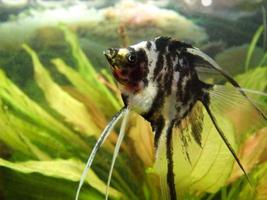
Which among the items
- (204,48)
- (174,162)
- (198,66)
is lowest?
(174,162)

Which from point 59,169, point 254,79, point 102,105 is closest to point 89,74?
point 102,105

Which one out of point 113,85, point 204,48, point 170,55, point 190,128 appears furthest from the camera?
point 204,48

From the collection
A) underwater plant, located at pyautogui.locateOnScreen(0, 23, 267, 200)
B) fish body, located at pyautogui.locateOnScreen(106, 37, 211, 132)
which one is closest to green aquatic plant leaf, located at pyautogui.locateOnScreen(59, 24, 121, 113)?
underwater plant, located at pyautogui.locateOnScreen(0, 23, 267, 200)

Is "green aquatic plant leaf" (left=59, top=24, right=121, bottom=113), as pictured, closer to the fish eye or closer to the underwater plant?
the underwater plant

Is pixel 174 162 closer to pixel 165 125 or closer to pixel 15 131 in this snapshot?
pixel 165 125

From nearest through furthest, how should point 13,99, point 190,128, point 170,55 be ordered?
point 170,55 → point 190,128 → point 13,99

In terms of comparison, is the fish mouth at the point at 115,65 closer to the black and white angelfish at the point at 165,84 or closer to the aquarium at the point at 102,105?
the black and white angelfish at the point at 165,84

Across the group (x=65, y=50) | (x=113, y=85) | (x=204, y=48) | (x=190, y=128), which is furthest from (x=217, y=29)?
(x=190, y=128)

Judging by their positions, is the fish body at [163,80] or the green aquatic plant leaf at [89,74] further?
the green aquatic plant leaf at [89,74]

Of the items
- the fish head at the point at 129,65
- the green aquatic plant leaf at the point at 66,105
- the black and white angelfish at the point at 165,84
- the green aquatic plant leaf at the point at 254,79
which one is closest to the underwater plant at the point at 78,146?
the green aquatic plant leaf at the point at 66,105

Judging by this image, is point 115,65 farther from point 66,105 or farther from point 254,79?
point 254,79
